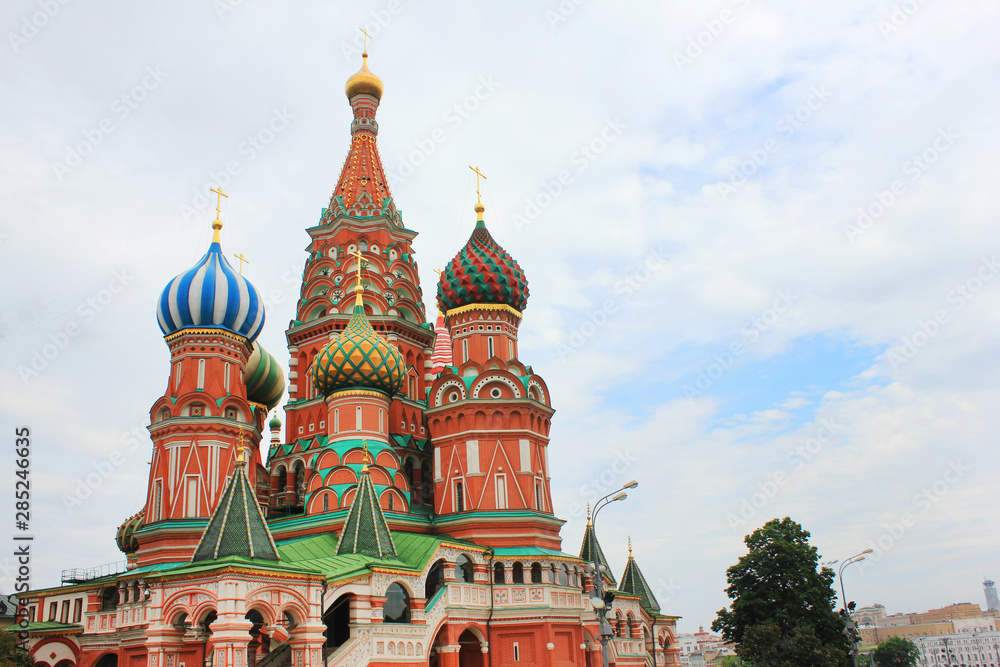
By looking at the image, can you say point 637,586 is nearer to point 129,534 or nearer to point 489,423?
point 489,423

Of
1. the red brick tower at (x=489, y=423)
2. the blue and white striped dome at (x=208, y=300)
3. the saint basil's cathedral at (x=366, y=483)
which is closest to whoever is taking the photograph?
the saint basil's cathedral at (x=366, y=483)

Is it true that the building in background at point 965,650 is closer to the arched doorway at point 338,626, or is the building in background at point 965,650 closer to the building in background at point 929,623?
the building in background at point 929,623

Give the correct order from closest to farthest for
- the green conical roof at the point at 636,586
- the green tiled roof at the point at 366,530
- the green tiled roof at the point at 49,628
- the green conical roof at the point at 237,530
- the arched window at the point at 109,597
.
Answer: the green conical roof at the point at 237,530
the green tiled roof at the point at 366,530
the green tiled roof at the point at 49,628
the arched window at the point at 109,597
the green conical roof at the point at 636,586

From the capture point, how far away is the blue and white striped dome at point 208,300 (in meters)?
28.5

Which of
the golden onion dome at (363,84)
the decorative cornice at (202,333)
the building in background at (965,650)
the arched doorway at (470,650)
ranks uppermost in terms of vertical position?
the golden onion dome at (363,84)

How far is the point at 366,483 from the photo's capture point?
77.8 feet

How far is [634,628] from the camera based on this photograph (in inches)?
1241

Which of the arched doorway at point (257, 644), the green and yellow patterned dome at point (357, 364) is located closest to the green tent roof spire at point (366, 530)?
the arched doorway at point (257, 644)

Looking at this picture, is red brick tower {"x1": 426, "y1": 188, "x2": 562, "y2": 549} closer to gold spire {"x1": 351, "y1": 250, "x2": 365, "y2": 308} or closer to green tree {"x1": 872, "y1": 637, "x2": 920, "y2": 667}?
gold spire {"x1": 351, "y1": 250, "x2": 365, "y2": 308}

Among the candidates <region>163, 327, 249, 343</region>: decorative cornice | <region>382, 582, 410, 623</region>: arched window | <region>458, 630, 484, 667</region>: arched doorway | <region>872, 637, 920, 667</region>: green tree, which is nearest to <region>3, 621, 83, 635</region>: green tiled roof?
<region>163, 327, 249, 343</region>: decorative cornice

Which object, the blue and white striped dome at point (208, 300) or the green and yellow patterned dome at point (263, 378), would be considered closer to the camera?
the blue and white striped dome at point (208, 300)

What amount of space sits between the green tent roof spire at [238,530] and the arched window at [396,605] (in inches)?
179

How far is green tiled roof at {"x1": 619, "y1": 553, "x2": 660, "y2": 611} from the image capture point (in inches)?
1321

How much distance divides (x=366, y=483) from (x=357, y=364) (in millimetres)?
5103
